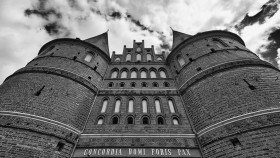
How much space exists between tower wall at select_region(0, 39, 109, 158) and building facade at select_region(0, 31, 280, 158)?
0.14ft

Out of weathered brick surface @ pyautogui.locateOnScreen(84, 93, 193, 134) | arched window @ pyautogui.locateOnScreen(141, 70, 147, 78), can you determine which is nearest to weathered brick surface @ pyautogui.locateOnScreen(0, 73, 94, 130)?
weathered brick surface @ pyautogui.locateOnScreen(84, 93, 193, 134)

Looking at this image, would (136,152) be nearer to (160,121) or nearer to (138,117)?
(138,117)

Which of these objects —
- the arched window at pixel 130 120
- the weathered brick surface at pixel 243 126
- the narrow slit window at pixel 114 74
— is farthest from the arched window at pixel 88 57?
the weathered brick surface at pixel 243 126

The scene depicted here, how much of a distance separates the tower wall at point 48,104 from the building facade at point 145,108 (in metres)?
0.04

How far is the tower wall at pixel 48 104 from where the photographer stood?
271 inches

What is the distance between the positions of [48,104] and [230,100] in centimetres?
963

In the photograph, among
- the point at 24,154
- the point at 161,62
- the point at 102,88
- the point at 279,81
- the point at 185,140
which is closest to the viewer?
the point at 24,154

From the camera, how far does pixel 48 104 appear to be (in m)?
8.32

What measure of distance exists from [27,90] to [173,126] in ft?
27.7

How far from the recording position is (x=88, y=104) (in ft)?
32.8

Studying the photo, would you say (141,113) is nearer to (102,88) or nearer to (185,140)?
(185,140)

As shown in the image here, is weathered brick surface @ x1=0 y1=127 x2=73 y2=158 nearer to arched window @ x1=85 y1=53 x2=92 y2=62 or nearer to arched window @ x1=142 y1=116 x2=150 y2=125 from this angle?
arched window @ x1=142 y1=116 x2=150 y2=125

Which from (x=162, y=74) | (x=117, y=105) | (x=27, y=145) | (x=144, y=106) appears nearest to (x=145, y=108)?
(x=144, y=106)

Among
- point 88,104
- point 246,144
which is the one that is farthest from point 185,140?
point 88,104
